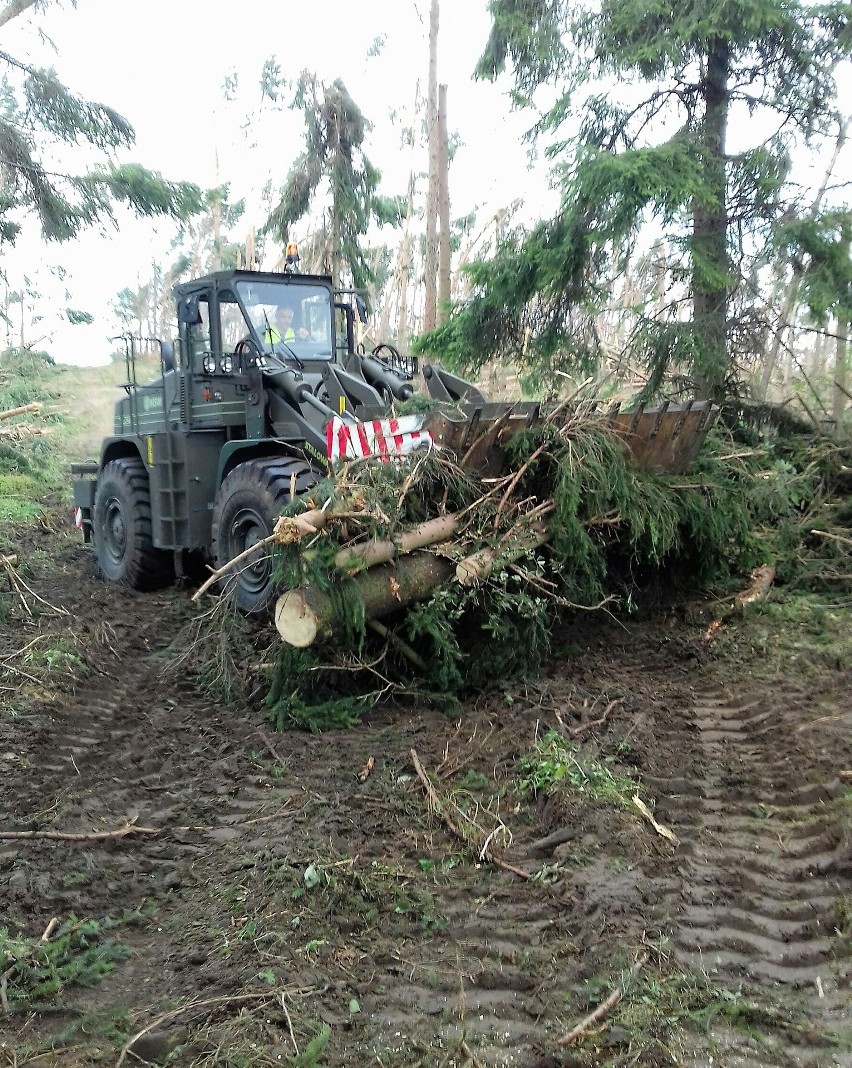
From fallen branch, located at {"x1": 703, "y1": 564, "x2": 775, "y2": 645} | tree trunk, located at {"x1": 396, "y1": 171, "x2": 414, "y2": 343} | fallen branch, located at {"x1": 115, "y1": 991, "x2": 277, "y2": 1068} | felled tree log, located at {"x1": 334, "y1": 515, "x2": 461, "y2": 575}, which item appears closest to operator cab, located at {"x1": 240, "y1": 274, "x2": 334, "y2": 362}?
felled tree log, located at {"x1": 334, "y1": 515, "x2": 461, "y2": 575}

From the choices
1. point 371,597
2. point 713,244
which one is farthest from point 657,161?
point 371,597

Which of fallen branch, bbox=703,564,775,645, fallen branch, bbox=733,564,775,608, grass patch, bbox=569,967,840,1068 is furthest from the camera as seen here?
fallen branch, bbox=733,564,775,608

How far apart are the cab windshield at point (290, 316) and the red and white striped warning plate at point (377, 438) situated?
5.91 feet

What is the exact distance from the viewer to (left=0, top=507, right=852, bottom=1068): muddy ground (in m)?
3.02

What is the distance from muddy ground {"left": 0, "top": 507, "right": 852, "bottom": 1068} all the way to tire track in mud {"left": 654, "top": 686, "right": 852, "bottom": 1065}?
13 mm

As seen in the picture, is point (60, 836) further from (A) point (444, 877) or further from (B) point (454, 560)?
(B) point (454, 560)

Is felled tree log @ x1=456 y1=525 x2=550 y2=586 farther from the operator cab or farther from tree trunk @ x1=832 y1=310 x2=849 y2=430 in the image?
tree trunk @ x1=832 y1=310 x2=849 y2=430

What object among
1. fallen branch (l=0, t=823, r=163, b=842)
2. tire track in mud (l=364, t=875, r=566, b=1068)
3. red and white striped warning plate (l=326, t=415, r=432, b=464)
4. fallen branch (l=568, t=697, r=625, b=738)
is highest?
red and white striped warning plate (l=326, t=415, r=432, b=464)

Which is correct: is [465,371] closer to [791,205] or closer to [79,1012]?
[791,205]

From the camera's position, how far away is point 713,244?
1001 cm

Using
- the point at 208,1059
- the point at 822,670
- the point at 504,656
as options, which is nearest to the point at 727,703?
the point at 822,670

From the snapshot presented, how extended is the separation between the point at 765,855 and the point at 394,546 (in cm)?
288

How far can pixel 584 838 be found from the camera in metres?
4.14

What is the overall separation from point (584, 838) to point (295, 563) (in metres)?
2.38
